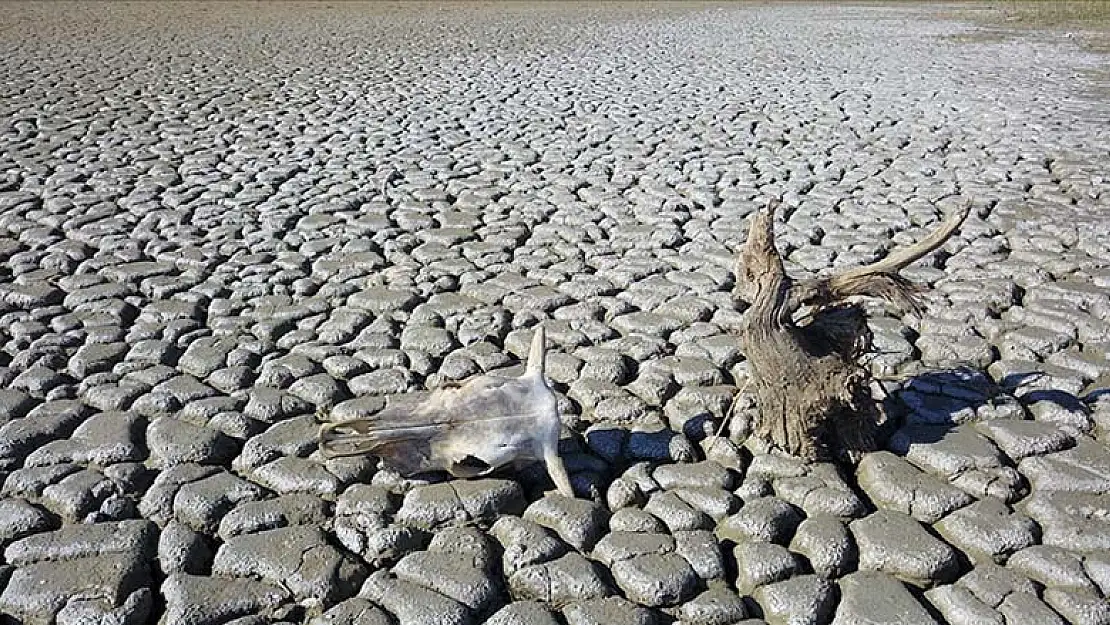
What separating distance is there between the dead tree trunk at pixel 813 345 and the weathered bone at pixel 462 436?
74 cm

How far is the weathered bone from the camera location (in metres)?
3.06

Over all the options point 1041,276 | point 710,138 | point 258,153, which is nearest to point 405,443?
point 1041,276

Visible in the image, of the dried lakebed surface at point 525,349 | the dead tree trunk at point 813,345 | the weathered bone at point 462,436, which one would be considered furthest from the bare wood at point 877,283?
the weathered bone at point 462,436

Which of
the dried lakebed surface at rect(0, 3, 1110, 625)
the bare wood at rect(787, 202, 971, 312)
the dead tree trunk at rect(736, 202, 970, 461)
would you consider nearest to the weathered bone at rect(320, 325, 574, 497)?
the dried lakebed surface at rect(0, 3, 1110, 625)

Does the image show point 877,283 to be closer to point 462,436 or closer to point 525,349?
point 462,436

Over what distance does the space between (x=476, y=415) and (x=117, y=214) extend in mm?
3705

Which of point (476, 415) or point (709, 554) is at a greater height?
point (476, 415)

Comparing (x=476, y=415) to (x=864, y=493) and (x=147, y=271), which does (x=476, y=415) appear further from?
(x=147, y=271)

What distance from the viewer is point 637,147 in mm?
7602

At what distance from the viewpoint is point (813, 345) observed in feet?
10.6

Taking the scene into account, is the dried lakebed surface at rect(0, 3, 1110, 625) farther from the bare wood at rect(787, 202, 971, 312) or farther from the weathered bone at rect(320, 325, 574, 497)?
the bare wood at rect(787, 202, 971, 312)

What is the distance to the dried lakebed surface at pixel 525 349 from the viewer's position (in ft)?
8.78

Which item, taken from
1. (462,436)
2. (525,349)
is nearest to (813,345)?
(462,436)

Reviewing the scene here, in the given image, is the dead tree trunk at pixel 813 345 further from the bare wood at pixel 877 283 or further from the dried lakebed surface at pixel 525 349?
the dried lakebed surface at pixel 525 349
